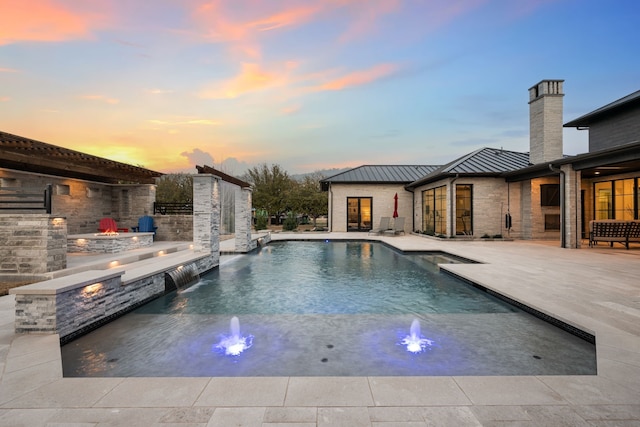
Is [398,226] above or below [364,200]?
below

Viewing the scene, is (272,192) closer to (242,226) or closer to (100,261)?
(242,226)

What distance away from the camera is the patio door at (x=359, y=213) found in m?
20.9

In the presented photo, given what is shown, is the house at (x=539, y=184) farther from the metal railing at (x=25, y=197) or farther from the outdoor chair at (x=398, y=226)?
the metal railing at (x=25, y=197)

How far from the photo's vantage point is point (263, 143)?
2469 cm

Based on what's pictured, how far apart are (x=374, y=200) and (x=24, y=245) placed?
1770 cm

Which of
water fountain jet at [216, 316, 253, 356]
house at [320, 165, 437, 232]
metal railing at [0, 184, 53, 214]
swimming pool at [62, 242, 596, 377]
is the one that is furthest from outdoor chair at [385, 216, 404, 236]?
metal railing at [0, 184, 53, 214]

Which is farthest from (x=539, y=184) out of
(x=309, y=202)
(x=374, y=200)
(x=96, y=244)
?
(x=96, y=244)

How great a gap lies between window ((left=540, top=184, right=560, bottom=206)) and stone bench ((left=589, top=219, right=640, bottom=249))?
2.75 m

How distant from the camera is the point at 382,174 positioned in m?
21.7

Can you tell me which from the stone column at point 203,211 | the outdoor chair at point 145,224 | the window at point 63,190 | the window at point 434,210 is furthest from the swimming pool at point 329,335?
the window at point 434,210

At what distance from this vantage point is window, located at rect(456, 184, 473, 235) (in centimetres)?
1502

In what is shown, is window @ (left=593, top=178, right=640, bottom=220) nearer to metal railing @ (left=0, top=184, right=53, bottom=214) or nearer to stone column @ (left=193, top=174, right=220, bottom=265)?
stone column @ (left=193, top=174, right=220, bottom=265)

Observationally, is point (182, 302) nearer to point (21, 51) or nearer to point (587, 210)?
point (21, 51)

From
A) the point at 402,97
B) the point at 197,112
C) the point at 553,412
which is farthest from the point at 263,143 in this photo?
the point at 553,412
